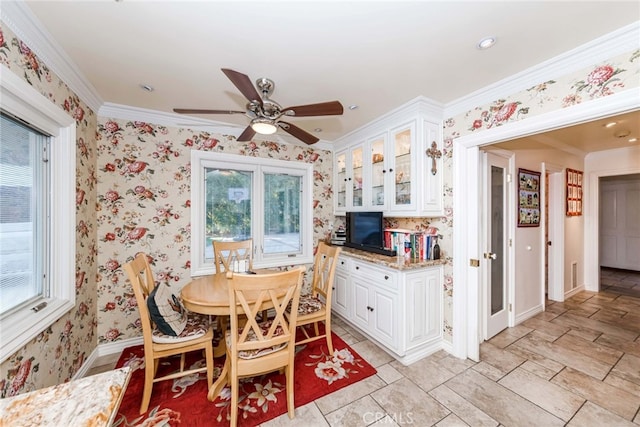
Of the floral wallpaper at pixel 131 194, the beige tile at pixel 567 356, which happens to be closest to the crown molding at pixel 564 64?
the floral wallpaper at pixel 131 194

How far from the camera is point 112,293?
2.47m

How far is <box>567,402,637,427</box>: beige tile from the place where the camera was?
5.30 ft

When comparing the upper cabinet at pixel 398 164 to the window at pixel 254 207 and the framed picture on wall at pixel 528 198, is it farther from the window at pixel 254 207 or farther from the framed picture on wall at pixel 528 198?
the framed picture on wall at pixel 528 198

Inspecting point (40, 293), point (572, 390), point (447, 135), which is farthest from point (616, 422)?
point (40, 293)

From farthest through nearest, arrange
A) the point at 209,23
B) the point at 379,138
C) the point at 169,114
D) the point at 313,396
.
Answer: the point at 379,138
the point at 169,114
the point at 313,396
the point at 209,23

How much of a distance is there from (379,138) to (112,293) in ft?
11.0

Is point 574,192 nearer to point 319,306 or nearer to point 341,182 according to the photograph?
point 341,182

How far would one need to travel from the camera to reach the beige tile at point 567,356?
2152 millimetres

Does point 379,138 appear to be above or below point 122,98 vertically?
below

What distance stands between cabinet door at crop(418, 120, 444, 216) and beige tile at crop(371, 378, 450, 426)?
1.54 meters

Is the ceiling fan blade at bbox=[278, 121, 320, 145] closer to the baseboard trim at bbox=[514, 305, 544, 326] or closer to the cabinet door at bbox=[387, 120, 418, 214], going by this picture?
the cabinet door at bbox=[387, 120, 418, 214]

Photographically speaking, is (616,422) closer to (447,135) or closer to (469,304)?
(469,304)

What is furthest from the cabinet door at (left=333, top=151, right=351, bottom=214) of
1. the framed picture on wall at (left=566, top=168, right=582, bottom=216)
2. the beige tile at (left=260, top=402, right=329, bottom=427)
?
the framed picture on wall at (left=566, top=168, right=582, bottom=216)

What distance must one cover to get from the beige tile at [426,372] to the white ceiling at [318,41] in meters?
2.54
